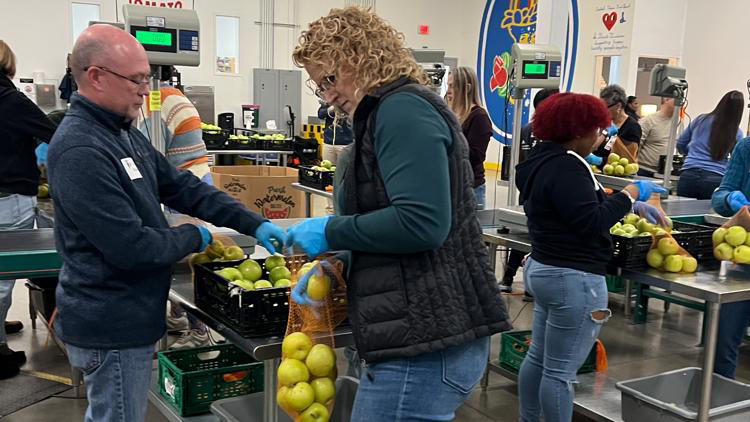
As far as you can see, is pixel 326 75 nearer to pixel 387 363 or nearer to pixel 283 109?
pixel 387 363

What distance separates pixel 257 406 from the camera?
99.3 inches

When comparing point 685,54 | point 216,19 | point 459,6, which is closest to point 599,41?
point 685,54

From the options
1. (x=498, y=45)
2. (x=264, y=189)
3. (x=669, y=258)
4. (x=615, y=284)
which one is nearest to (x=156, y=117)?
(x=669, y=258)

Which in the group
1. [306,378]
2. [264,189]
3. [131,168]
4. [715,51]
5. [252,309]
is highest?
[715,51]

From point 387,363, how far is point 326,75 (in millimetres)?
655

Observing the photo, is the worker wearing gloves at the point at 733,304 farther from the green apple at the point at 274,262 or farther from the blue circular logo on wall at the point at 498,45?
the blue circular logo on wall at the point at 498,45

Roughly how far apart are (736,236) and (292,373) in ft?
7.05

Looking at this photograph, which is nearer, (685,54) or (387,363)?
(387,363)

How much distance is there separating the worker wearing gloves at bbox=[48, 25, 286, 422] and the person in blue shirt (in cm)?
413

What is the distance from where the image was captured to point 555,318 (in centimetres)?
263

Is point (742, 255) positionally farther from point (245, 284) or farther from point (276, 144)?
point (276, 144)

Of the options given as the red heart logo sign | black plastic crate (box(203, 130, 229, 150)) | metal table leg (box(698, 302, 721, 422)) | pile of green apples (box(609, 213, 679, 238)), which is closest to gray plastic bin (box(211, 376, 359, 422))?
pile of green apples (box(609, 213, 679, 238))

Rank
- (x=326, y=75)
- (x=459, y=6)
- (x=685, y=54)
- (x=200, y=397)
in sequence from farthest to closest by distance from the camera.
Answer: (x=459, y=6)
(x=685, y=54)
(x=200, y=397)
(x=326, y=75)

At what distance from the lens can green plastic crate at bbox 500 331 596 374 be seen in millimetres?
3658
